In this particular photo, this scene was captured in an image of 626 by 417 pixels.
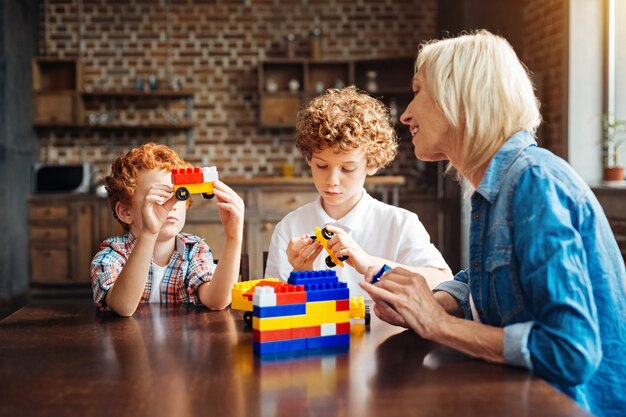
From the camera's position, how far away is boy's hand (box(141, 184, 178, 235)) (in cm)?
160

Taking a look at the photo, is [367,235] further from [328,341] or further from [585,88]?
[585,88]

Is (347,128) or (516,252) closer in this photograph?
(516,252)

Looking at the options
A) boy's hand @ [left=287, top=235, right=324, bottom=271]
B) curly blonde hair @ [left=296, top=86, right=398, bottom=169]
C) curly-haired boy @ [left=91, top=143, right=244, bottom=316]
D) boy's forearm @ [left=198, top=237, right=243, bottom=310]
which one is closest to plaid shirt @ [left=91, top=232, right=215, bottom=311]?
curly-haired boy @ [left=91, top=143, right=244, bottom=316]

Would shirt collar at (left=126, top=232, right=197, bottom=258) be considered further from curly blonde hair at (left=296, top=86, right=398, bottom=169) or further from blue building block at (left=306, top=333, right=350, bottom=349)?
blue building block at (left=306, top=333, right=350, bottom=349)

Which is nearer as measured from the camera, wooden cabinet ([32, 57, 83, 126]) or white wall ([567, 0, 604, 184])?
white wall ([567, 0, 604, 184])

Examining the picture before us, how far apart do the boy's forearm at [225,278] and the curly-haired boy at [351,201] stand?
1.00ft

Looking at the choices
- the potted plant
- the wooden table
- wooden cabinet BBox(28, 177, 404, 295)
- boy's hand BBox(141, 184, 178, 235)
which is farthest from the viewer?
wooden cabinet BBox(28, 177, 404, 295)

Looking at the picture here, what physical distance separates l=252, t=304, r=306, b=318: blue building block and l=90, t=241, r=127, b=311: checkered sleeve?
663mm

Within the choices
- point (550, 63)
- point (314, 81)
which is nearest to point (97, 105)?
point (314, 81)

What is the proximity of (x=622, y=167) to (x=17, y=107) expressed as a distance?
17.3ft

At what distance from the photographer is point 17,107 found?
20.8ft

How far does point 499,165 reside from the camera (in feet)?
4.17

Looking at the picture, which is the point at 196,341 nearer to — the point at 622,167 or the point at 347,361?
the point at 347,361

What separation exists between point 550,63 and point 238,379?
4531 millimetres
